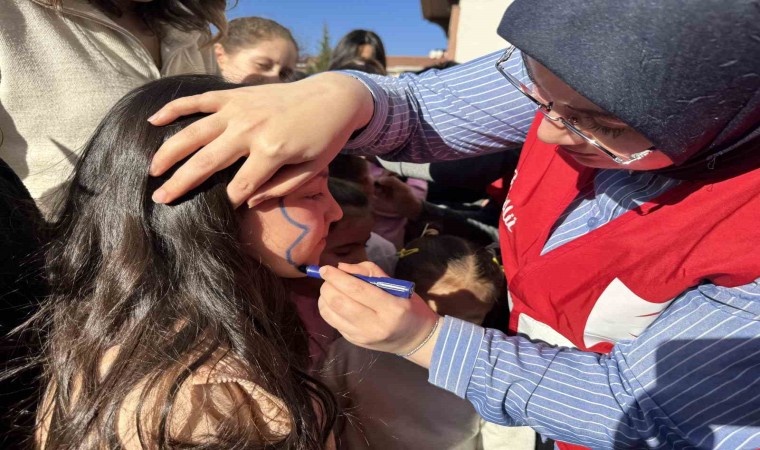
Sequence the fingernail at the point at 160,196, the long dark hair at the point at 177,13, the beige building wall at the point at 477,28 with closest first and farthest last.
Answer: the fingernail at the point at 160,196 < the long dark hair at the point at 177,13 < the beige building wall at the point at 477,28

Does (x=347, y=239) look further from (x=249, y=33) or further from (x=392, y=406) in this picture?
(x=249, y=33)

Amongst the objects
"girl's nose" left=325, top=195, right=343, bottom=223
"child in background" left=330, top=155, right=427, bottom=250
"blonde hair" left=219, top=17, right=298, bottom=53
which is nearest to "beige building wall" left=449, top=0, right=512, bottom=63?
"blonde hair" left=219, top=17, right=298, bottom=53

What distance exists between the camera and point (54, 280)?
1036mm

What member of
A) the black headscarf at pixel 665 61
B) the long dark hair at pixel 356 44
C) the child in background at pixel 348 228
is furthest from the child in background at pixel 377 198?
the long dark hair at pixel 356 44

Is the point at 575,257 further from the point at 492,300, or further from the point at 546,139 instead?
the point at 492,300

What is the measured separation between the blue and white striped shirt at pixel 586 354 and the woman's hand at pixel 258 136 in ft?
0.70

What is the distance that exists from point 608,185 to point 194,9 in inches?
56.5

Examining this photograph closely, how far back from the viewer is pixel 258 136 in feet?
2.70

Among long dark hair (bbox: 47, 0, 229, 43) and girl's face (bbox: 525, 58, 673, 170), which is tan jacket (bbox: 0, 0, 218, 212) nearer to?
long dark hair (bbox: 47, 0, 229, 43)

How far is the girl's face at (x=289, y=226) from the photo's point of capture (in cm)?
104

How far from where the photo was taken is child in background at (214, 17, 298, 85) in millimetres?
2766

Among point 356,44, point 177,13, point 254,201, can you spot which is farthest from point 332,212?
point 356,44

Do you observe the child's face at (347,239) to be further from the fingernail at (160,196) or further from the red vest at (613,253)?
the fingernail at (160,196)

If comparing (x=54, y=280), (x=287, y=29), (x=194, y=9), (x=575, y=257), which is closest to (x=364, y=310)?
(x=575, y=257)
